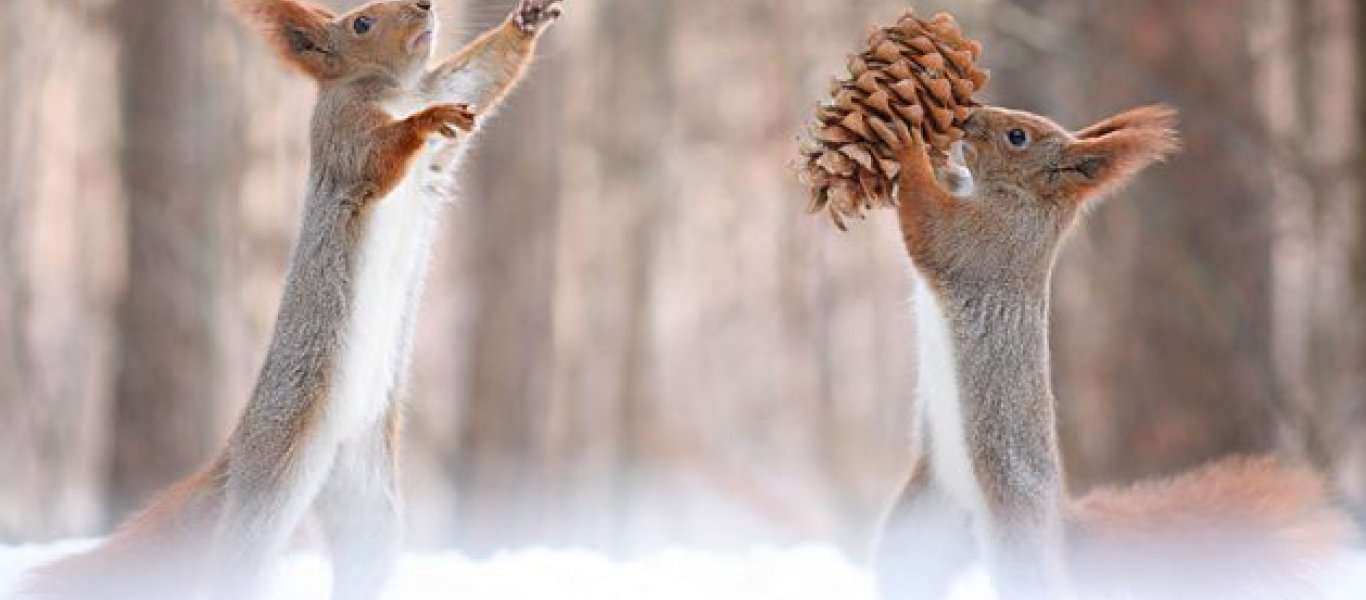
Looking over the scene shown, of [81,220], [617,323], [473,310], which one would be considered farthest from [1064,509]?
[617,323]

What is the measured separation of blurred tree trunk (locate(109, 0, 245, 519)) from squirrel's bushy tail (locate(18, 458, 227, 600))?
13.4 feet

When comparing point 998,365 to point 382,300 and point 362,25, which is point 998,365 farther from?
point 362,25

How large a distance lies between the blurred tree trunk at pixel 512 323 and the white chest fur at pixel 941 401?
17.0 feet

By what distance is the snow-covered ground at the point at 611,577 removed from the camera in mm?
4234

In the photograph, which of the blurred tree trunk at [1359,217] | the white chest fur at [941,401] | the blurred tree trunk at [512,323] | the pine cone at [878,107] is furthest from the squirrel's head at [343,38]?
the blurred tree trunk at [1359,217]

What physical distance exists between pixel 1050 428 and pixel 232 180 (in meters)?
6.63

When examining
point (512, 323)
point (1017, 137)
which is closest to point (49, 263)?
point (512, 323)

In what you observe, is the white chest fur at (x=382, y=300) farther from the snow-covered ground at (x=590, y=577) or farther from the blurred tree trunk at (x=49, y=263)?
the blurred tree trunk at (x=49, y=263)

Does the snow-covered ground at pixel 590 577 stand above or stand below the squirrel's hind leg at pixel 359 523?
below

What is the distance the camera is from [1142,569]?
3814 millimetres

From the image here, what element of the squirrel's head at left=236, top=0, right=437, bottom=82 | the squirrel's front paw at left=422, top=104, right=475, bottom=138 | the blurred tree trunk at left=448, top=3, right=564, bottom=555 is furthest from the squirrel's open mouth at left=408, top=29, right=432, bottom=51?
the blurred tree trunk at left=448, top=3, right=564, bottom=555

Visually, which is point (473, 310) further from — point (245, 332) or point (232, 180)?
point (245, 332)

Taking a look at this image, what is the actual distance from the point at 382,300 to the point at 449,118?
468 mm

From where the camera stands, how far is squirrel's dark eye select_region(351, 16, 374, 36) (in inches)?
163
